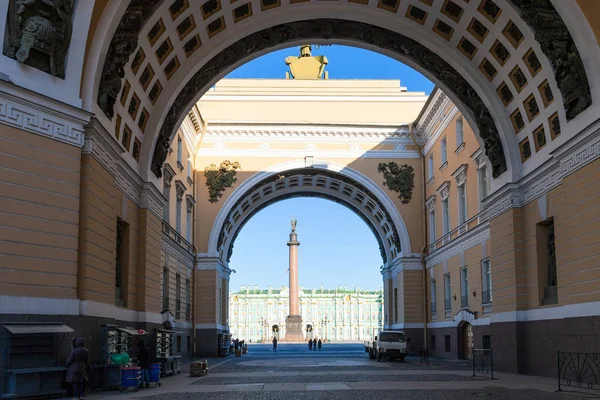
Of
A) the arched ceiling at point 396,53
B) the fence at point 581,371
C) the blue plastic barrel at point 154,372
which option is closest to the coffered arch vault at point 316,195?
the arched ceiling at point 396,53

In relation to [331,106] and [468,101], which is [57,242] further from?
[331,106]

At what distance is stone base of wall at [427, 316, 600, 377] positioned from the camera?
19.8m

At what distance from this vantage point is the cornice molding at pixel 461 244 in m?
34.7

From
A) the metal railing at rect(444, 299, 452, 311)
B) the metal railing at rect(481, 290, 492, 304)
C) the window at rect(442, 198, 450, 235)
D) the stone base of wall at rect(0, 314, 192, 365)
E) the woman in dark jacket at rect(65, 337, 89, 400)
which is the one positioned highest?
the window at rect(442, 198, 450, 235)

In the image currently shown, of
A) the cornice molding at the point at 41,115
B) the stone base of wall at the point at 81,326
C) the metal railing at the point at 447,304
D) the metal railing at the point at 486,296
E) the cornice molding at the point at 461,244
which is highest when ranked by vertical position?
the cornice molding at the point at 41,115

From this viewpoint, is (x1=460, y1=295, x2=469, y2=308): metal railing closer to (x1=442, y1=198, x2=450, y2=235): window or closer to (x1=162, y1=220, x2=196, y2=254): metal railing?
(x1=442, y1=198, x2=450, y2=235): window

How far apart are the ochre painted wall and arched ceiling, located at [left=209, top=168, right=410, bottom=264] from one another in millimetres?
30992

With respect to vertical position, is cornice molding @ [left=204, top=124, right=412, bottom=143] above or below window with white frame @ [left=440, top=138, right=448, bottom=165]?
above

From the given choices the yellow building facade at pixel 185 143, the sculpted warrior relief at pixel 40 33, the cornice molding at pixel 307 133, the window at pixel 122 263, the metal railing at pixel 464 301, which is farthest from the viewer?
the cornice molding at pixel 307 133

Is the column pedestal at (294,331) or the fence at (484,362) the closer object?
the fence at (484,362)

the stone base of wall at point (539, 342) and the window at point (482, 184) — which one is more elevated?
the window at point (482, 184)

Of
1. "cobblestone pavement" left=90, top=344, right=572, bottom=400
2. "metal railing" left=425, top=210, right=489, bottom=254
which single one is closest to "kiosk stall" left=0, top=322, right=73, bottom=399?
"cobblestone pavement" left=90, top=344, right=572, bottom=400

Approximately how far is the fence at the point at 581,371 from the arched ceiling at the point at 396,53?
21.2ft

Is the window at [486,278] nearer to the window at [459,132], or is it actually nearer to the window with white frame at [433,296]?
the window at [459,132]
